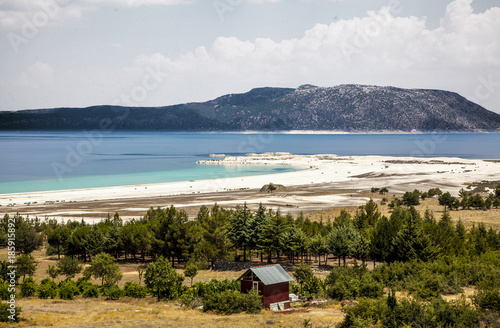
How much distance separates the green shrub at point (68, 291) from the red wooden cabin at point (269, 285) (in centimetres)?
1303

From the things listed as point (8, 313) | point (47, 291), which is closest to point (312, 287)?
point (47, 291)

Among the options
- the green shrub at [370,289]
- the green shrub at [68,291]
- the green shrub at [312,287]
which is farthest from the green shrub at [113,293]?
the green shrub at [370,289]

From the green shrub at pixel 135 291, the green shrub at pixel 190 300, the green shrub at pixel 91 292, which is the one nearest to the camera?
the green shrub at pixel 190 300

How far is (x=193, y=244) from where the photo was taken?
47.9 m

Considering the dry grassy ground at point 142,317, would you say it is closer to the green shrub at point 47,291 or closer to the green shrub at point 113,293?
the green shrub at point 47,291

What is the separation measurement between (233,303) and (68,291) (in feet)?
43.5

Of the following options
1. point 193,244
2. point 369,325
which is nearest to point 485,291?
point 369,325

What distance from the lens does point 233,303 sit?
29.8 metres

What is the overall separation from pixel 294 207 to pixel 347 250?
Result: 116ft

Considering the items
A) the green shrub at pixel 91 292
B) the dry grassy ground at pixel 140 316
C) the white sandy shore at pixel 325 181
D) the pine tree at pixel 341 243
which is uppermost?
the white sandy shore at pixel 325 181

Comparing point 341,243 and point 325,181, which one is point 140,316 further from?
point 325,181

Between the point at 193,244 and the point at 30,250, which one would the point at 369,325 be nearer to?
the point at 193,244

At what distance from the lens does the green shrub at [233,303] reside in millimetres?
29609

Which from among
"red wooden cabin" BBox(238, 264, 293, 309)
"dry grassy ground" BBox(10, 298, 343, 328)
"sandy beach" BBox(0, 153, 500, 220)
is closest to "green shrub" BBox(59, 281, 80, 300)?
"dry grassy ground" BBox(10, 298, 343, 328)
